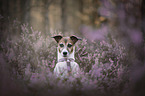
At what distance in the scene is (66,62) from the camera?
2.54m

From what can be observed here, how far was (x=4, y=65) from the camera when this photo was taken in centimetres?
235

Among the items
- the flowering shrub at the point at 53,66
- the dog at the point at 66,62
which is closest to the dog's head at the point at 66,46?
the dog at the point at 66,62

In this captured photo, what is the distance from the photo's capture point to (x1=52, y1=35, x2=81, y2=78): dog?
238cm

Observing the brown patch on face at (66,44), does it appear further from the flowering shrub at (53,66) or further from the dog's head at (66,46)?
the flowering shrub at (53,66)

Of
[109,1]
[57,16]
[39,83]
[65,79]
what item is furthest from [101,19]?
[57,16]

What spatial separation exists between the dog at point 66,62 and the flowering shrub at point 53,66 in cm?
11

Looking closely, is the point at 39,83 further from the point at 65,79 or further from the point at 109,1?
the point at 109,1

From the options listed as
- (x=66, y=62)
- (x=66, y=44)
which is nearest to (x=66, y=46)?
(x=66, y=44)

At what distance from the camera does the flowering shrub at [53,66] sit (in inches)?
79.1

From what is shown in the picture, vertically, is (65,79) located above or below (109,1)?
below

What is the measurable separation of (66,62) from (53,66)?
0.24m

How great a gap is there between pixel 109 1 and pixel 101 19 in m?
2.55

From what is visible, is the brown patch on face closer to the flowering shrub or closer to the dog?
the dog

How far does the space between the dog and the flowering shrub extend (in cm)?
11
